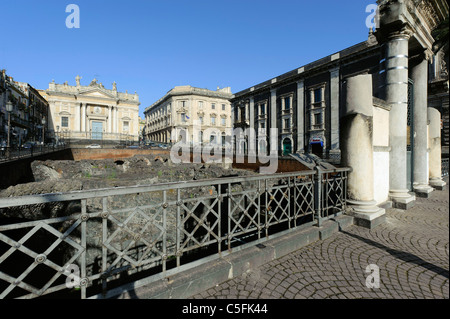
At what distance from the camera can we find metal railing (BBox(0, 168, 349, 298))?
1791 millimetres

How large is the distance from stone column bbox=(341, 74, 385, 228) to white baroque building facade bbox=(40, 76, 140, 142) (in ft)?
143

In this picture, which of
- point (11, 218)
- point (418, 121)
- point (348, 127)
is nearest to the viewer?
point (348, 127)

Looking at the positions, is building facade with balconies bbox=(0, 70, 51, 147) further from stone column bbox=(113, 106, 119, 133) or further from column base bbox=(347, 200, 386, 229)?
column base bbox=(347, 200, 386, 229)

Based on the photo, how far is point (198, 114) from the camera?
49875mm

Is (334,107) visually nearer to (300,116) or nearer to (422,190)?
(300,116)

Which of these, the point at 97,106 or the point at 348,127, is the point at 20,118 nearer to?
the point at 97,106

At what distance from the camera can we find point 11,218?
495cm

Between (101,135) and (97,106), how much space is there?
7869mm

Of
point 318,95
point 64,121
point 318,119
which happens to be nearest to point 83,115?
point 64,121

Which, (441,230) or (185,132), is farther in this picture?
(185,132)

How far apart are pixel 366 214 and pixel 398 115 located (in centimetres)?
315

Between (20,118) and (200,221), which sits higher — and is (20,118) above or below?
above

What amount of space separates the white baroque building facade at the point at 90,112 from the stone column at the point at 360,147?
43626 mm
